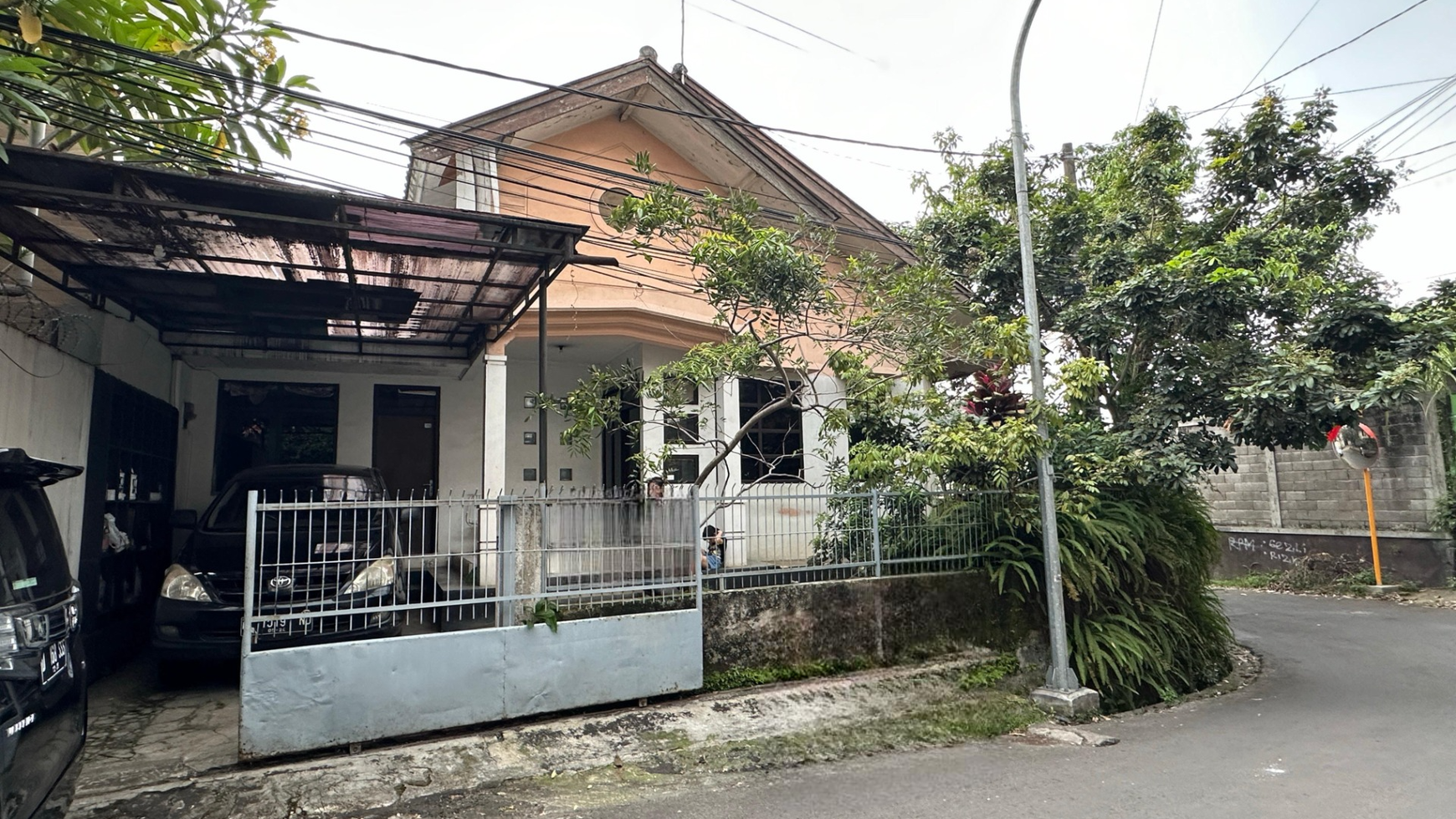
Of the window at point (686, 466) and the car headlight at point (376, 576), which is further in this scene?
the window at point (686, 466)

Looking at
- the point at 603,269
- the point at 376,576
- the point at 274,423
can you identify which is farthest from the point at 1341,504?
the point at 274,423

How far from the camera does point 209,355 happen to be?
962cm

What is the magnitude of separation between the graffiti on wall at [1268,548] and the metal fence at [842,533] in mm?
11065

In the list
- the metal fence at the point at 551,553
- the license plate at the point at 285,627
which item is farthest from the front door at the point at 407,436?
the license plate at the point at 285,627

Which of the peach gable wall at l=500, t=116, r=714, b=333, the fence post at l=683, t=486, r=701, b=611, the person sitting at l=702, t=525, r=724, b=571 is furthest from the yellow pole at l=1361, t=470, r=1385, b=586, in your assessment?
the fence post at l=683, t=486, r=701, b=611

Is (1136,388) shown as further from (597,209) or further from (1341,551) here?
(1341,551)

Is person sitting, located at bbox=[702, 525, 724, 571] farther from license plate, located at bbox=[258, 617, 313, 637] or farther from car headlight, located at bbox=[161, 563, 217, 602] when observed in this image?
car headlight, located at bbox=[161, 563, 217, 602]

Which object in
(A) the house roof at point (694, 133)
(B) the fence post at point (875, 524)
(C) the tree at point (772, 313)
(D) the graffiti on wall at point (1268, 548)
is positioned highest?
(A) the house roof at point (694, 133)

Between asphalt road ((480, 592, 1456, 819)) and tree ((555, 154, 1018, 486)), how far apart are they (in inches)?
108

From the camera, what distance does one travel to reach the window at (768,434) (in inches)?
449

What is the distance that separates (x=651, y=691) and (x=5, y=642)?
4134mm

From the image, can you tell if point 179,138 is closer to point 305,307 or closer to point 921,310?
point 305,307

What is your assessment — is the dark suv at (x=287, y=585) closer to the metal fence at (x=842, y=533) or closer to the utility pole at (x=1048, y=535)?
the metal fence at (x=842, y=533)

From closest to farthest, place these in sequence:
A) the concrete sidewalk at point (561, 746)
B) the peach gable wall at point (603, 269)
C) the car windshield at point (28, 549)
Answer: the car windshield at point (28, 549)
the concrete sidewalk at point (561, 746)
the peach gable wall at point (603, 269)
